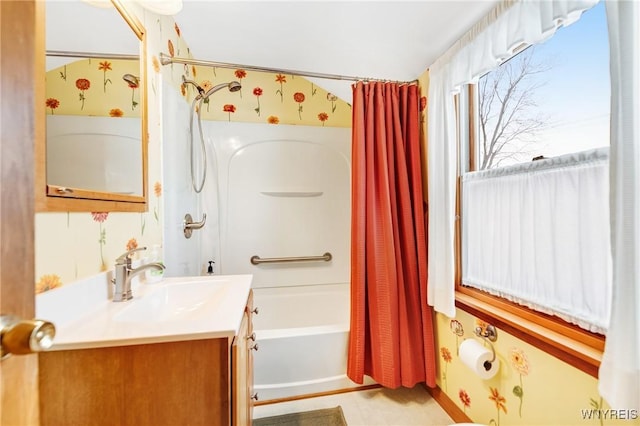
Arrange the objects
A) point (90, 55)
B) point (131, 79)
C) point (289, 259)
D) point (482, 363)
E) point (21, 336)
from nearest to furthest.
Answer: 1. point (21, 336)
2. point (90, 55)
3. point (131, 79)
4. point (482, 363)
5. point (289, 259)

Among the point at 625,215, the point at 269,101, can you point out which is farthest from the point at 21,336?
the point at 269,101

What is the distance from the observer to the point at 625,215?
0.71 m

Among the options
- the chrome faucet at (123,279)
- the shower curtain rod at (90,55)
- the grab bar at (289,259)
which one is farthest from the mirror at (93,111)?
the grab bar at (289,259)

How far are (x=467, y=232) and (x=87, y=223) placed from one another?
5.62 feet

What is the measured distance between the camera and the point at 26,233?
370 millimetres

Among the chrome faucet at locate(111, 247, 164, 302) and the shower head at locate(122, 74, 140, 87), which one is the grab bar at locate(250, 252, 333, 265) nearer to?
the chrome faucet at locate(111, 247, 164, 302)

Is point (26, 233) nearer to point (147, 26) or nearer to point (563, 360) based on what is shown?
point (147, 26)

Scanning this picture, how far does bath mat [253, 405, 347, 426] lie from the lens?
143 cm

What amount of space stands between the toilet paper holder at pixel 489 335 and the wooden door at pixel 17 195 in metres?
1.50

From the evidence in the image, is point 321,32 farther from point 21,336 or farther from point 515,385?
point 515,385

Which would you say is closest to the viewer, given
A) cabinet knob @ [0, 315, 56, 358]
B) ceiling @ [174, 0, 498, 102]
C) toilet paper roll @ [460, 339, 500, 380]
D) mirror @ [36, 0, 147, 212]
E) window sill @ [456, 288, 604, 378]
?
cabinet knob @ [0, 315, 56, 358]

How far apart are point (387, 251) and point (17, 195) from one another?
59.6 inches

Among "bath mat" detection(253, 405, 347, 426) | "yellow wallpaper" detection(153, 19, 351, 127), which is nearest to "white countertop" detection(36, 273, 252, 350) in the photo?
"bath mat" detection(253, 405, 347, 426)

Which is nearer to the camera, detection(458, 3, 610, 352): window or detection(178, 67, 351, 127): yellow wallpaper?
detection(458, 3, 610, 352): window
